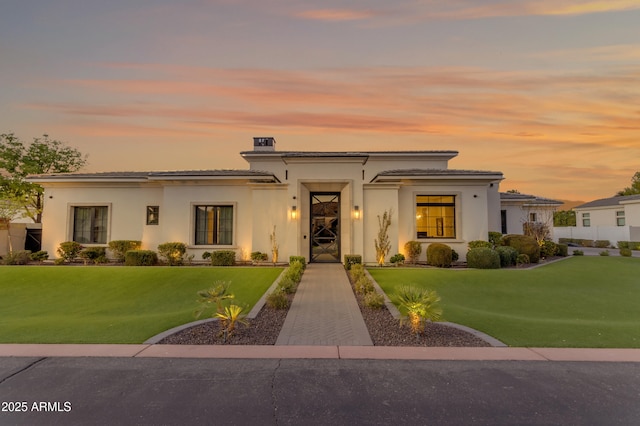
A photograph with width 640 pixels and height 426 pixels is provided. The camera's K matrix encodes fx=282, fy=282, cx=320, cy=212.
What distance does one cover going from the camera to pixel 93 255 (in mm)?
15477

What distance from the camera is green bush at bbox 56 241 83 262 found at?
15.5m

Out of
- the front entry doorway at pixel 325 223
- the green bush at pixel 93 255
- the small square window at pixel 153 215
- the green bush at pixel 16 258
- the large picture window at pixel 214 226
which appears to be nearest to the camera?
the green bush at pixel 16 258

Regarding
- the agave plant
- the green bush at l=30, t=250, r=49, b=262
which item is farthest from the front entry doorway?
the green bush at l=30, t=250, r=49, b=262

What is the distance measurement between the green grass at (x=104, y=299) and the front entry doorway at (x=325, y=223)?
4.08 metres

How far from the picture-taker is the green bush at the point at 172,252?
1499 cm

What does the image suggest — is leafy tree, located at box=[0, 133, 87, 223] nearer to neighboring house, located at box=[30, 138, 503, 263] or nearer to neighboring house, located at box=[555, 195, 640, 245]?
neighboring house, located at box=[30, 138, 503, 263]

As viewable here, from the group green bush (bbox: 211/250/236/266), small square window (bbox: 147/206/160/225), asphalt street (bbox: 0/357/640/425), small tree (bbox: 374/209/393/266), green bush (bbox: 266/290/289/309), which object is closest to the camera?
asphalt street (bbox: 0/357/640/425)

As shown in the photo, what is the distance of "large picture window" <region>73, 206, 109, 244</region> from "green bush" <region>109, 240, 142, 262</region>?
1.66 meters

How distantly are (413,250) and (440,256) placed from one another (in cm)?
138

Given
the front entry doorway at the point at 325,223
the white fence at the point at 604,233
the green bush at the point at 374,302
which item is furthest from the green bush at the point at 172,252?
the white fence at the point at 604,233

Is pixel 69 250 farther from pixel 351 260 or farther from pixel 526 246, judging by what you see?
pixel 526 246

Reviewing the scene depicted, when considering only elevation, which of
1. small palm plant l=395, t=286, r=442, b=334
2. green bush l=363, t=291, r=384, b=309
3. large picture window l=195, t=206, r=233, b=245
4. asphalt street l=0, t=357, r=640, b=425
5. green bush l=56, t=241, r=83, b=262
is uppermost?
large picture window l=195, t=206, r=233, b=245

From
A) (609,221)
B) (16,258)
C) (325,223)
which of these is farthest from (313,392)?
(609,221)

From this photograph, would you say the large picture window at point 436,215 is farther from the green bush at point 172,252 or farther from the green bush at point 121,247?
the green bush at point 121,247
